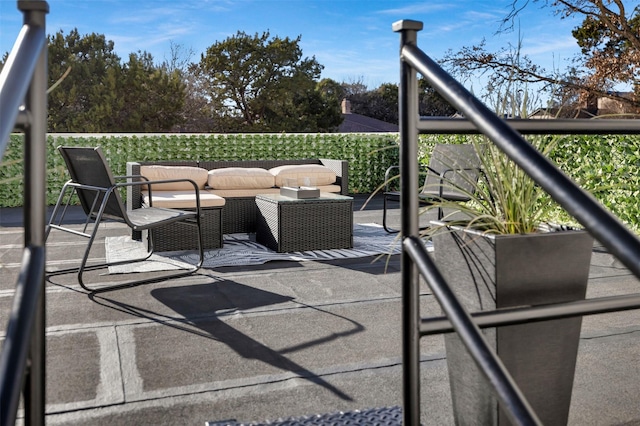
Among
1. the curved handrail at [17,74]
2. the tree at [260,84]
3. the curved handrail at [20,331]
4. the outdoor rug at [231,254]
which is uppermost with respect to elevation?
the tree at [260,84]

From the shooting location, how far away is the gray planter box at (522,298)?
4.93ft

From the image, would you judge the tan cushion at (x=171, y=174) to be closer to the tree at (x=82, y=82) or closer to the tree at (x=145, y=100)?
the tree at (x=82, y=82)

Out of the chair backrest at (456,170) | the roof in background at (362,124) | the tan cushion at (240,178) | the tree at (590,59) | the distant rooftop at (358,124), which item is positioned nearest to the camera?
the chair backrest at (456,170)

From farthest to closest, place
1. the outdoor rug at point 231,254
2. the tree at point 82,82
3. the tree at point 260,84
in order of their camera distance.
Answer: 1. the tree at point 260,84
2. the tree at point 82,82
3. the outdoor rug at point 231,254

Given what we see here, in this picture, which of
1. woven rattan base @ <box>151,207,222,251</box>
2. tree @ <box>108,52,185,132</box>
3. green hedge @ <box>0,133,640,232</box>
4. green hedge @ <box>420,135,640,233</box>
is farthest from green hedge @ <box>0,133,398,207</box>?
tree @ <box>108,52,185,132</box>

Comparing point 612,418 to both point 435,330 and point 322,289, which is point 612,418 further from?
point 322,289

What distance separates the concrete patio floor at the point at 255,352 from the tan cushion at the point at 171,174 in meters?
2.12

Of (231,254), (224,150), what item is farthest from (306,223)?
(224,150)

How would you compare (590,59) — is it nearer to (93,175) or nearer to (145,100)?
(93,175)

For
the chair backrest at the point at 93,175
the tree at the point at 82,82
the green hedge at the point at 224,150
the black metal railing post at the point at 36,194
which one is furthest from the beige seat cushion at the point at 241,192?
the tree at the point at 82,82

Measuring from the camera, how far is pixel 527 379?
1.59m

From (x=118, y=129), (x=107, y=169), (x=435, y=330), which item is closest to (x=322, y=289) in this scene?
(x=107, y=169)

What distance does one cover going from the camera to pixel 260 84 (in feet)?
85.9

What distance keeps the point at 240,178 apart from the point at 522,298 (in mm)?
5264
